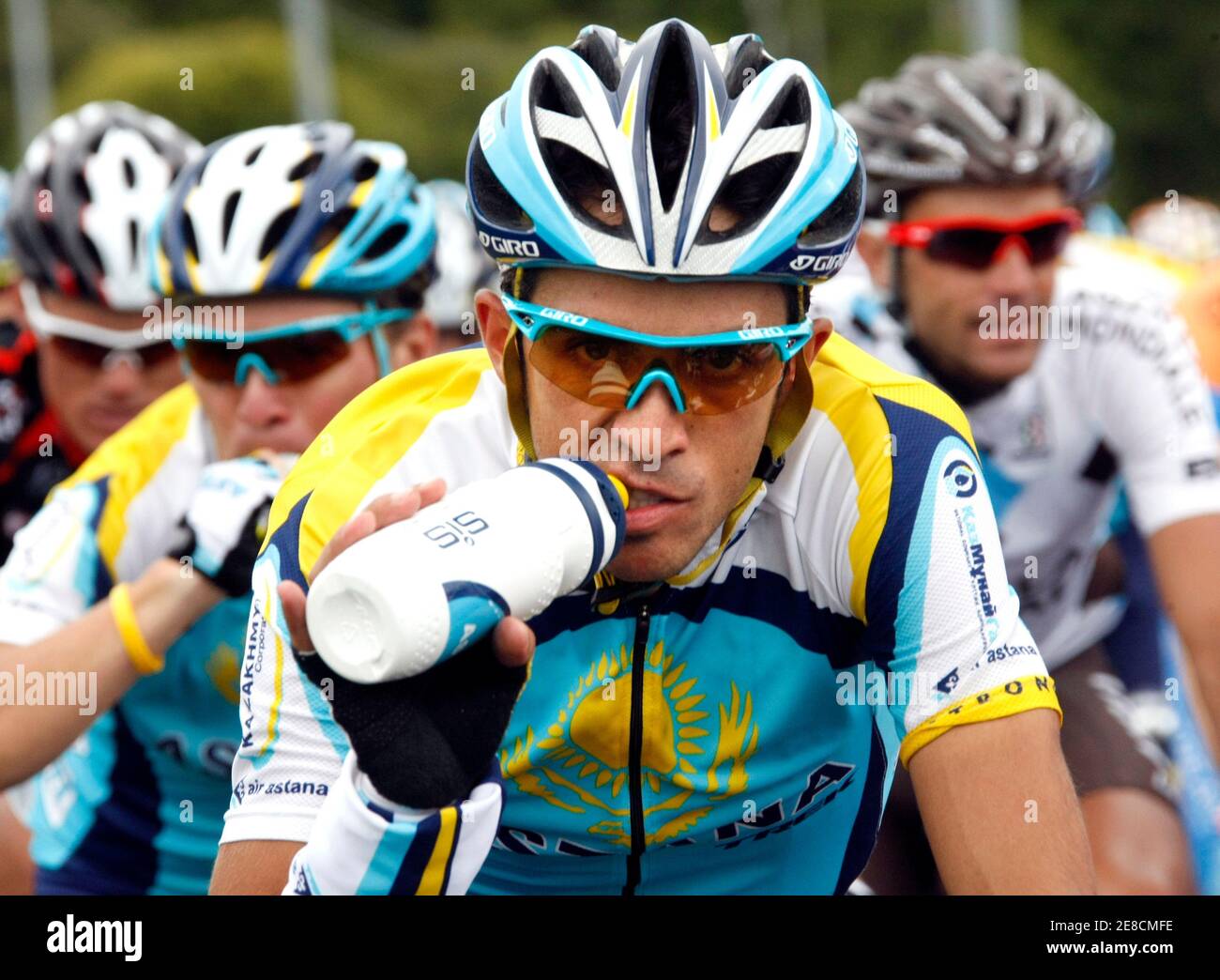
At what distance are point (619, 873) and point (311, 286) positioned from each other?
220 cm

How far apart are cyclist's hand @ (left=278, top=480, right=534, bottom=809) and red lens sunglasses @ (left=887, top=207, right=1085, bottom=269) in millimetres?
4127

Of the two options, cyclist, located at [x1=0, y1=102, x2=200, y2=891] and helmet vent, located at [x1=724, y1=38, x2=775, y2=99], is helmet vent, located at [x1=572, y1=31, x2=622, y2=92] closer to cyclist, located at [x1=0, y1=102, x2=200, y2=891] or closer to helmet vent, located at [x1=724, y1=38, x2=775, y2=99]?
helmet vent, located at [x1=724, y1=38, x2=775, y2=99]

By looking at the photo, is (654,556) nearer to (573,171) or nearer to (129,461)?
(573,171)

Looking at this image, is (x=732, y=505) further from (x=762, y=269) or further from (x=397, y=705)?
(x=397, y=705)

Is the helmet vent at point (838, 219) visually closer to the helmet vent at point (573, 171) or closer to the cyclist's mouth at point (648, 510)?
the helmet vent at point (573, 171)

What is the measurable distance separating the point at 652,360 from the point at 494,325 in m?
0.48

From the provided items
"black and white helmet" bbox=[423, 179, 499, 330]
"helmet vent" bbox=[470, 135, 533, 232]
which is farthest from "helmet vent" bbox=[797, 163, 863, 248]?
"black and white helmet" bbox=[423, 179, 499, 330]

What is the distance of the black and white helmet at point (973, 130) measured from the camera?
22.1 feet

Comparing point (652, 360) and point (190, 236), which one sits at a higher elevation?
point (652, 360)

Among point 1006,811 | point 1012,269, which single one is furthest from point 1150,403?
point 1006,811

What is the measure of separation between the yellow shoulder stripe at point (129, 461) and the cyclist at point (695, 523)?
1.40m

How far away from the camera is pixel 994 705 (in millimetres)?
3186

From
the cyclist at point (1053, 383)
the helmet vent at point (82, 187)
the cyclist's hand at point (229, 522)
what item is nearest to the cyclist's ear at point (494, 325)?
the cyclist's hand at point (229, 522)

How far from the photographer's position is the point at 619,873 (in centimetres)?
372
